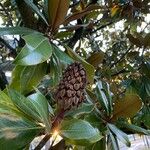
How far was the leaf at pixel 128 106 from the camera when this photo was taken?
1.11 m

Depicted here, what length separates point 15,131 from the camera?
2.45 ft

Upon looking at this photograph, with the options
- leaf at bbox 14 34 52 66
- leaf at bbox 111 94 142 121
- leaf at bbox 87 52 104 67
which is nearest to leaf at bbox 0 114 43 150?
leaf at bbox 14 34 52 66

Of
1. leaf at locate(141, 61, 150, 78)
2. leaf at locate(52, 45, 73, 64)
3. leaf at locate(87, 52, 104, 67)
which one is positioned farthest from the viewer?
leaf at locate(141, 61, 150, 78)

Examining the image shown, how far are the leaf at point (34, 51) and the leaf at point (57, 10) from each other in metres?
0.09

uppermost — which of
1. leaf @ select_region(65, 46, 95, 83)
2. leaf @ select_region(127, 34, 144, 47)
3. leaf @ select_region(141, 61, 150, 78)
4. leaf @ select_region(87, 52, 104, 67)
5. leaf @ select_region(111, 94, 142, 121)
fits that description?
leaf @ select_region(65, 46, 95, 83)

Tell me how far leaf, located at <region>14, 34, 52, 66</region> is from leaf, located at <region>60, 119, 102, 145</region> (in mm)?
143

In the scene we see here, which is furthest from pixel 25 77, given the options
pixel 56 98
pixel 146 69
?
pixel 146 69

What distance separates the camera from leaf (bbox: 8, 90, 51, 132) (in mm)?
732

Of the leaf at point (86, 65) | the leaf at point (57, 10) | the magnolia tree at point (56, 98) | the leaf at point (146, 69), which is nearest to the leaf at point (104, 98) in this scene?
the magnolia tree at point (56, 98)

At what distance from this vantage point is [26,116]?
76cm

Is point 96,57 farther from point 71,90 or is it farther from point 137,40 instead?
point 71,90

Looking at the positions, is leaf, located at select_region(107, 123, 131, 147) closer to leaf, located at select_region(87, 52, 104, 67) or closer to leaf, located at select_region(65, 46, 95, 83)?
leaf, located at select_region(65, 46, 95, 83)

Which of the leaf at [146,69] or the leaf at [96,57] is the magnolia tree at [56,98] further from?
the leaf at [146,69]

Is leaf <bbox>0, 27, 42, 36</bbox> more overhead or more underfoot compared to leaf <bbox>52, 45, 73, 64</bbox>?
more overhead
